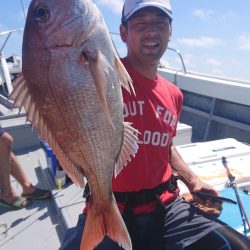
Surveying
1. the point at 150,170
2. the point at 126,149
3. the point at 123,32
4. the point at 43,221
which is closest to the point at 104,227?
the point at 126,149

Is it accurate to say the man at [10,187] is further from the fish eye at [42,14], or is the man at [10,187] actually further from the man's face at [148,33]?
the fish eye at [42,14]

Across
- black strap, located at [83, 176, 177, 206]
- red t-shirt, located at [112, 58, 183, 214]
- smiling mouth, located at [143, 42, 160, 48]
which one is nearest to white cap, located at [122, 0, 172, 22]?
smiling mouth, located at [143, 42, 160, 48]

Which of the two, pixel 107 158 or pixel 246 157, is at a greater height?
pixel 107 158

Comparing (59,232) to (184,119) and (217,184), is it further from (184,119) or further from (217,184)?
(184,119)

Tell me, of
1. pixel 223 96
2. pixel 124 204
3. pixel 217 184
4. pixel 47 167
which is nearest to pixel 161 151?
pixel 124 204

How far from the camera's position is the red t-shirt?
2.13 metres

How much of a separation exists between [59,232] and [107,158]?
6.16 ft

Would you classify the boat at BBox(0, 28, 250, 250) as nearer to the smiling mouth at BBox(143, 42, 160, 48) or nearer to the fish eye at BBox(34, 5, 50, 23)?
the fish eye at BBox(34, 5, 50, 23)

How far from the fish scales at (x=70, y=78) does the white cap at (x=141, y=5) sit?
2.26ft

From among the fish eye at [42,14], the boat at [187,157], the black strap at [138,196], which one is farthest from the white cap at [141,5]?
the black strap at [138,196]

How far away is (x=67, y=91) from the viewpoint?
1402mm

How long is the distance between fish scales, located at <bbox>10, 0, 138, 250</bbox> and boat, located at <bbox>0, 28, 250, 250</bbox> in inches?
8.9

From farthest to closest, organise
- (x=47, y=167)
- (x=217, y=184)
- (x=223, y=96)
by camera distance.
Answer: (x=223, y=96) < (x=47, y=167) < (x=217, y=184)

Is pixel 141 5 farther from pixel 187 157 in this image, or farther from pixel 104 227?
pixel 187 157
